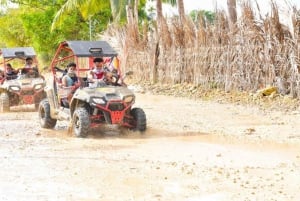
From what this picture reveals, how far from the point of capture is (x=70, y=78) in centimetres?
1199

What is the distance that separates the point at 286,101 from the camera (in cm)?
1464

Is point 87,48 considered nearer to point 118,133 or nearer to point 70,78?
point 70,78

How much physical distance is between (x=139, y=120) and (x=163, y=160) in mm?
2561

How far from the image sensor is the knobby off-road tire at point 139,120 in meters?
11.3

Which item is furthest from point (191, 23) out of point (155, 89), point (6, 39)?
point (6, 39)

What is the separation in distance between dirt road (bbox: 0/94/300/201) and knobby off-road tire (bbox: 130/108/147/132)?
0.44 ft

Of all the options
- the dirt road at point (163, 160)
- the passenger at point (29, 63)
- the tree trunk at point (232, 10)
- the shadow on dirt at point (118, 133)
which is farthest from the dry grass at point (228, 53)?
the passenger at point (29, 63)

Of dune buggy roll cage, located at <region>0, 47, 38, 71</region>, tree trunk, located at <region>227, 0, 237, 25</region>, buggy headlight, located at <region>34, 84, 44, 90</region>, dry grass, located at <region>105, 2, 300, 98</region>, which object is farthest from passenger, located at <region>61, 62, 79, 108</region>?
tree trunk, located at <region>227, 0, 237, 25</region>

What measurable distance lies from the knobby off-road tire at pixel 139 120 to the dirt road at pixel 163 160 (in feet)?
0.44

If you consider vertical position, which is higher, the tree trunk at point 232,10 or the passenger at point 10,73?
the tree trunk at point 232,10

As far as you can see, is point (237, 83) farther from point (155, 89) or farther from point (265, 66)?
point (155, 89)

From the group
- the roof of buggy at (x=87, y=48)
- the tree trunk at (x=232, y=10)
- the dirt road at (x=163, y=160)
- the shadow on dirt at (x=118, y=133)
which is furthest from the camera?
the tree trunk at (x=232, y=10)

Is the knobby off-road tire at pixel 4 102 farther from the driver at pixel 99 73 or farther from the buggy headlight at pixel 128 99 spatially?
the buggy headlight at pixel 128 99

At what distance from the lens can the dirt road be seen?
271 inches
